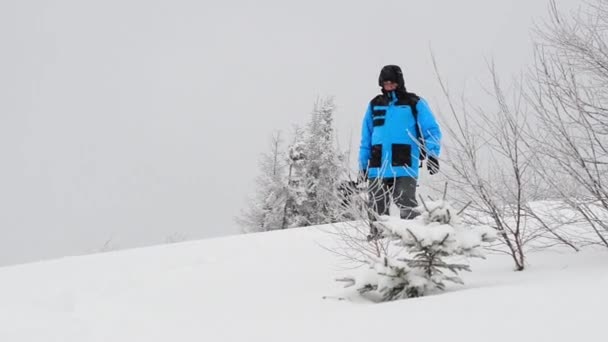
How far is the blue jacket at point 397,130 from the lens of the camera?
493 cm

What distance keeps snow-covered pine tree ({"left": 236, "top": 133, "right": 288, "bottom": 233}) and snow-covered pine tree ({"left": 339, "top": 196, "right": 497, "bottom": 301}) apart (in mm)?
16632

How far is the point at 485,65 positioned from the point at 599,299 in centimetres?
183

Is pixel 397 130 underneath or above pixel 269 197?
underneath

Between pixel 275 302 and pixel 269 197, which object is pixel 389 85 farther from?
pixel 269 197

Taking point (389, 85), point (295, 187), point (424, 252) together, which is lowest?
point (424, 252)

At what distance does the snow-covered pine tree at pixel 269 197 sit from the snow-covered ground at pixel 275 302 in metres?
14.4

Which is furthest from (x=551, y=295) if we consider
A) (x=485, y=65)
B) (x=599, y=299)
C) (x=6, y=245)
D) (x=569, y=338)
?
(x=6, y=245)

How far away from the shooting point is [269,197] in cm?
1980

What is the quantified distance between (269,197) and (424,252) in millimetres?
17291

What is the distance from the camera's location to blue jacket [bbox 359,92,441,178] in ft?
16.2

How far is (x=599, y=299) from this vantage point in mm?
1824

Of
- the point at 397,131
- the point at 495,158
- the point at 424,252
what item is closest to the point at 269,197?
the point at 397,131

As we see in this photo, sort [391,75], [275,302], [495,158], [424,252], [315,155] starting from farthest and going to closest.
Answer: [315,155] → [391,75] → [495,158] → [275,302] → [424,252]

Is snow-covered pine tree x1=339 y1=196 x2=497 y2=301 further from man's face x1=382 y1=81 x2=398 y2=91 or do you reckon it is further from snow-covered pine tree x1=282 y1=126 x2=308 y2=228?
snow-covered pine tree x1=282 y1=126 x2=308 y2=228
